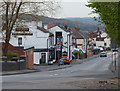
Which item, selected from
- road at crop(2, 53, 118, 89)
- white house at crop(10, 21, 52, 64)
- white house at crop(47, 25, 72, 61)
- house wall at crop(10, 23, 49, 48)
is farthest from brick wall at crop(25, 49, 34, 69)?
white house at crop(47, 25, 72, 61)

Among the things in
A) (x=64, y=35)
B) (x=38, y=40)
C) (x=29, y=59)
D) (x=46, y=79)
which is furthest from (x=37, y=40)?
(x=46, y=79)

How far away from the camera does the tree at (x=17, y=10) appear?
40781 millimetres

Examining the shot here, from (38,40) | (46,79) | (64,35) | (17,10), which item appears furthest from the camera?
(64,35)

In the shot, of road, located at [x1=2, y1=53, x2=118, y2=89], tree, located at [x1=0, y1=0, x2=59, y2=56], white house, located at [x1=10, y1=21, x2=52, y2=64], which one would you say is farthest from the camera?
white house, located at [x1=10, y1=21, x2=52, y2=64]

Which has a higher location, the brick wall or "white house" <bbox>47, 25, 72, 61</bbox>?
"white house" <bbox>47, 25, 72, 61</bbox>

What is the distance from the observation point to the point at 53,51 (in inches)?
2667

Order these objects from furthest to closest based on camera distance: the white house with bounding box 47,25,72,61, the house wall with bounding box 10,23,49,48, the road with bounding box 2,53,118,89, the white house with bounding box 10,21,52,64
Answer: the white house with bounding box 47,25,72,61
the house wall with bounding box 10,23,49,48
the white house with bounding box 10,21,52,64
the road with bounding box 2,53,118,89

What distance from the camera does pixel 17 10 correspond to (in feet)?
136

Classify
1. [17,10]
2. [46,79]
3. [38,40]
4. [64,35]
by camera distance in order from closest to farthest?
[46,79]
[17,10]
[38,40]
[64,35]

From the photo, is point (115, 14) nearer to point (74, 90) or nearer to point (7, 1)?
point (74, 90)

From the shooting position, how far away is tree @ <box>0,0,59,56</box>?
134 feet

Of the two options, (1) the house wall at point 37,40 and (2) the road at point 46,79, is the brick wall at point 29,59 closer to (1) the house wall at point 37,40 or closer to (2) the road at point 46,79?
(2) the road at point 46,79

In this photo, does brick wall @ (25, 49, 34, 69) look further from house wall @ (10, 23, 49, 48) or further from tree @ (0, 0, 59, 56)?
house wall @ (10, 23, 49, 48)

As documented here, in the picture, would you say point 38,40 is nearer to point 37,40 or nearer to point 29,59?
point 37,40
